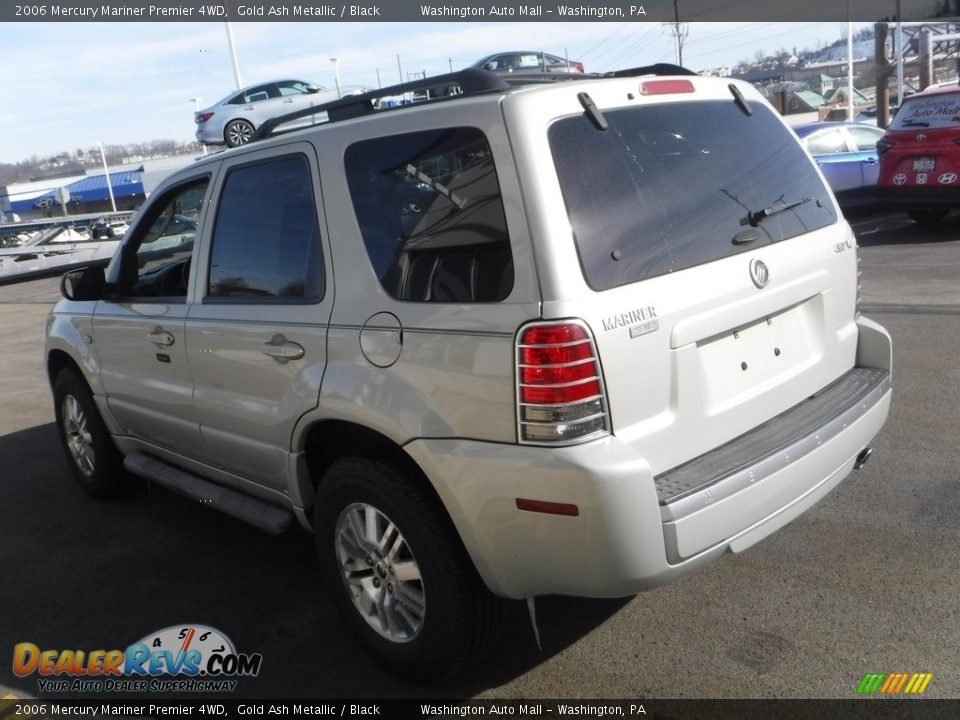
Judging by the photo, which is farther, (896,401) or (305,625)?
(896,401)

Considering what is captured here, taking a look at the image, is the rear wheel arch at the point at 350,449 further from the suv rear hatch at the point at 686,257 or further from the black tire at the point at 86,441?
the black tire at the point at 86,441

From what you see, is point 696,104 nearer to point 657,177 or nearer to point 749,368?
point 657,177

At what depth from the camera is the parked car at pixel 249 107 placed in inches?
627

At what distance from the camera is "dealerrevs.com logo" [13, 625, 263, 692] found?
3.46 metres

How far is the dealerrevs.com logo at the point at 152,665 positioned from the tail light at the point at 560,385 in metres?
1.68

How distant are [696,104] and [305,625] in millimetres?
2630

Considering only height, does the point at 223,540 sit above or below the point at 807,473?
below

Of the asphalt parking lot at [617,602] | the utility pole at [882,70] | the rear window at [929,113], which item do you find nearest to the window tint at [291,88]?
the rear window at [929,113]

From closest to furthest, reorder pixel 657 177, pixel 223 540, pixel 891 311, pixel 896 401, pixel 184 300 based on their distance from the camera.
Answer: pixel 657 177
pixel 184 300
pixel 223 540
pixel 896 401
pixel 891 311

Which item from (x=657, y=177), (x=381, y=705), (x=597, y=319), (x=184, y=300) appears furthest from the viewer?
(x=184, y=300)

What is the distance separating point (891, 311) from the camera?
7.95m

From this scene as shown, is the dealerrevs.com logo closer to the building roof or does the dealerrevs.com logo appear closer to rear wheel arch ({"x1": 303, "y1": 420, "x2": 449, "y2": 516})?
rear wheel arch ({"x1": 303, "y1": 420, "x2": 449, "y2": 516})

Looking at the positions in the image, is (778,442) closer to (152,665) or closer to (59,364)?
(152,665)

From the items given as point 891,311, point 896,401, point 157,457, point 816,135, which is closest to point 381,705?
point 157,457
